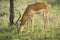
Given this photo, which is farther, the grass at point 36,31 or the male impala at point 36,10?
the male impala at point 36,10

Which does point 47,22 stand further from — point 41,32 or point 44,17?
point 41,32

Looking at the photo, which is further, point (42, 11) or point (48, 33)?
point (42, 11)

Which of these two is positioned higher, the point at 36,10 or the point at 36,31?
the point at 36,10

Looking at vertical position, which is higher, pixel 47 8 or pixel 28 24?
pixel 47 8

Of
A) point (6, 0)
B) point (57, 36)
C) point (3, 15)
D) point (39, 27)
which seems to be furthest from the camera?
point (6, 0)

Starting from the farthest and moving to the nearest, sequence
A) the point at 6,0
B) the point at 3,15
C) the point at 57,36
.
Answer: the point at 6,0, the point at 3,15, the point at 57,36

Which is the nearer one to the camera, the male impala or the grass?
the grass

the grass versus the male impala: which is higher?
the male impala

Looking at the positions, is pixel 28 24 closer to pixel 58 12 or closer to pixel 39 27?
pixel 39 27

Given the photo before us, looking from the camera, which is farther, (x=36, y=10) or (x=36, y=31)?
(x=36, y=10)

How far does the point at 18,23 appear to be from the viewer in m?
7.42

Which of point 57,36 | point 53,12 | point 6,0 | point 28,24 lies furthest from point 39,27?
Answer: point 6,0

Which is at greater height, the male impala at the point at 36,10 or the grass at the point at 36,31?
the male impala at the point at 36,10

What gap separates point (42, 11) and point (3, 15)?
213 cm
